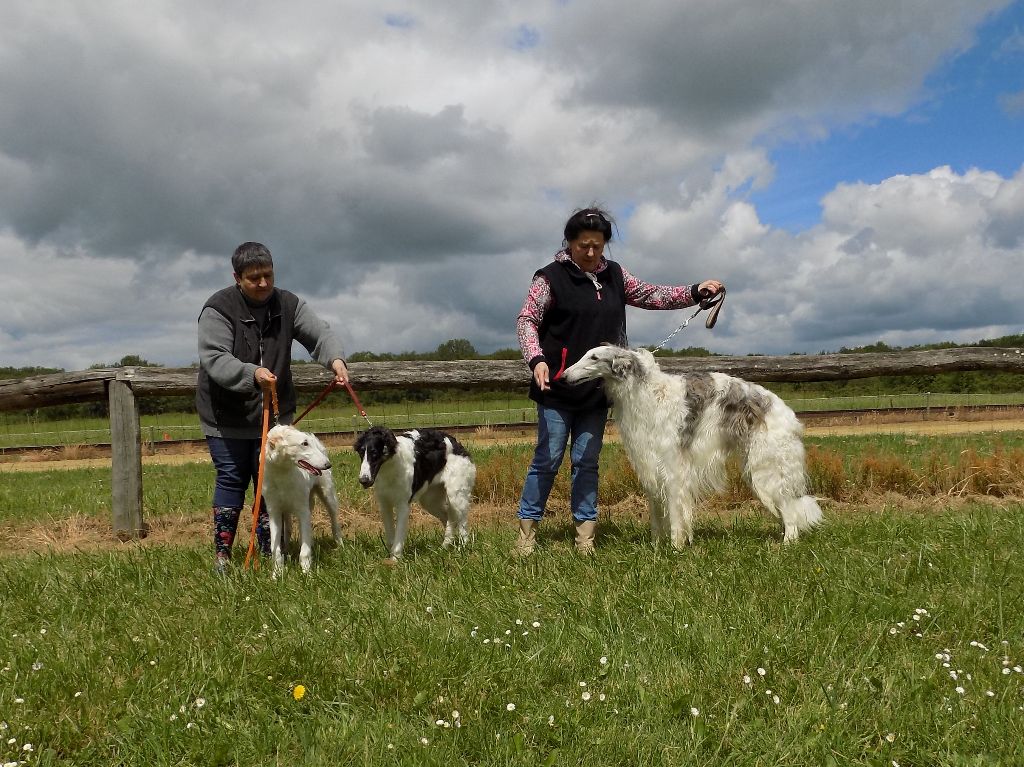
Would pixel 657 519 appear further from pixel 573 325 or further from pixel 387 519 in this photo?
pixel 387 519

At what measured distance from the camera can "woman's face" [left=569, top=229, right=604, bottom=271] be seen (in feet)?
20.2

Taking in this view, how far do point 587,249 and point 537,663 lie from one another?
3.85m

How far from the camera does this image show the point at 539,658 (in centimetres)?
358

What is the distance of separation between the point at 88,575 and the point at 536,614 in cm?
384

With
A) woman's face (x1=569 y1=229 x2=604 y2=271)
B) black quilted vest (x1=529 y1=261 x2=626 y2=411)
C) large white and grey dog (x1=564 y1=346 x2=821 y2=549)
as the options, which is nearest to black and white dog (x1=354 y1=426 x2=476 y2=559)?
black quilted vest (x1=529 y1=261 x2=626 y2=411)

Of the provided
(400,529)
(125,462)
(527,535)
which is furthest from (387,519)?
(125,462)

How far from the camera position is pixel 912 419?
26062mm

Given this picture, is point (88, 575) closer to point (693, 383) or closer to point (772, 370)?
Answer: point (693, 383)

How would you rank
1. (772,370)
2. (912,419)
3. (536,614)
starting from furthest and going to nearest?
1. (912,419)
2. (772,370)
3. (536,614)

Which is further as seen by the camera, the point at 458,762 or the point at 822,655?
the point at 822,655

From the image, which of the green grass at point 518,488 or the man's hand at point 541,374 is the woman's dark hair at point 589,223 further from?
the green grass at point 518,488

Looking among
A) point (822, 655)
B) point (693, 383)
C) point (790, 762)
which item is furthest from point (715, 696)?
point (693, 383)

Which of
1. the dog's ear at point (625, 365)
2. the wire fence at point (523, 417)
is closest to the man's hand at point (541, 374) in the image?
the dog's ear at point (625, 365)

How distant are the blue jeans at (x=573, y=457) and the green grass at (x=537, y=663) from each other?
1.11 meters
